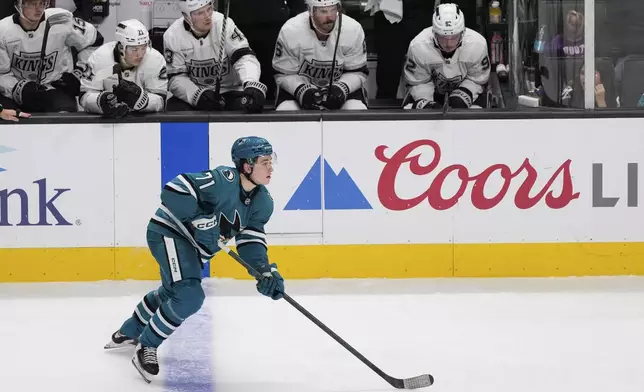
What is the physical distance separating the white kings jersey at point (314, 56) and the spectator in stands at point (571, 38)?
1.07 meters

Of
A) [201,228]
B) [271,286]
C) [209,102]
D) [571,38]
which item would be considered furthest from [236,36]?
[271,286]

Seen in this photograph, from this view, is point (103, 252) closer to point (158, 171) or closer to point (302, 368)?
point (158, 171)

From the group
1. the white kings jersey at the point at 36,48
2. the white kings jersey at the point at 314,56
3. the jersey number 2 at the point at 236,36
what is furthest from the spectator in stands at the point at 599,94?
the white kings jersey at the point at 36,48

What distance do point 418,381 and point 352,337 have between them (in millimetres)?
818

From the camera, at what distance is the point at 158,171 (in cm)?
580

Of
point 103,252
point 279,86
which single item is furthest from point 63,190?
point 279,86

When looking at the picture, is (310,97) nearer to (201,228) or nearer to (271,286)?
(201,228)

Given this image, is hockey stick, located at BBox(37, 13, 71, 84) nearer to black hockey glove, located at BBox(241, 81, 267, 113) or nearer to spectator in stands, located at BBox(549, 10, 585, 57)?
black hockey glove, located at BBox(241, 81, 267, 113)

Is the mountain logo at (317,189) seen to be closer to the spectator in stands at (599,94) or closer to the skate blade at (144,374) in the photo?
the spectator in stands at (599,94)

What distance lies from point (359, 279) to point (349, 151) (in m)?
0.66

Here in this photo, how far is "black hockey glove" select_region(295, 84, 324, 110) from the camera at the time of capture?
6078 millimetres

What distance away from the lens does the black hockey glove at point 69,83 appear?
6352 mm

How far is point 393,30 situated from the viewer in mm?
7277

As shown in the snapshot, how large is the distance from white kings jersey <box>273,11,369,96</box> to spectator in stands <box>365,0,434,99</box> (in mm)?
783
